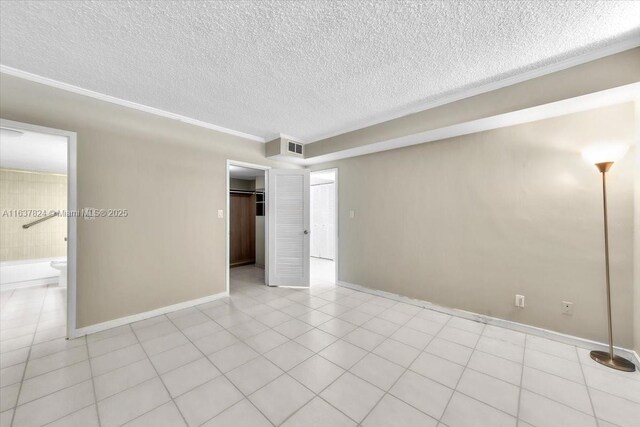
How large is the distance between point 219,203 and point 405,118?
286cm

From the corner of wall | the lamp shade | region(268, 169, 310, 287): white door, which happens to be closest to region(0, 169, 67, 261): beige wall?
region(268, 169, 310, 287): white door

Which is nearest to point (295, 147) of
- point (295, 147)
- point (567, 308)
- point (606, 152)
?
point (295, 147)

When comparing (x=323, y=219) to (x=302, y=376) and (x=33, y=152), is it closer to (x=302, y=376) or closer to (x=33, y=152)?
(x=302, y=376)

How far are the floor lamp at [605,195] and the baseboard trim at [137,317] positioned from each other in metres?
4.21

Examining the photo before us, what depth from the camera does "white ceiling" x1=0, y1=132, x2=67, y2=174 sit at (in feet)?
9.29

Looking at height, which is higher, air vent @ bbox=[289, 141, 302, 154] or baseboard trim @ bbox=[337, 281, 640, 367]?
air vent @ bbox=[289, 141, 302, 154]

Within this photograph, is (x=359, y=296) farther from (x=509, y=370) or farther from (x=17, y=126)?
(x=17, y=126)

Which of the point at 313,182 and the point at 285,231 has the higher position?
the point at 313,182

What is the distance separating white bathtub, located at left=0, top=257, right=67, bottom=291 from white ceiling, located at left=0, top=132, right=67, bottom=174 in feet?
5.70

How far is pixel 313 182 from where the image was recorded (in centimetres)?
705

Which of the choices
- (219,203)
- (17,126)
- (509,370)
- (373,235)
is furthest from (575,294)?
(17,126)

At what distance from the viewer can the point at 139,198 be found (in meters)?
2.84

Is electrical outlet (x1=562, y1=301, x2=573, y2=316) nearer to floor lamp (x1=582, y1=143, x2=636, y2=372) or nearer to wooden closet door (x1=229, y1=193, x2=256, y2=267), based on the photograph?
floor lamp (x1=582, y1=143, x2=636, y2=372)

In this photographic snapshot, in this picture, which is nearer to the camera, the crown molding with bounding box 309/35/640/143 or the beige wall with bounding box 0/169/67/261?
the crown molding with bounding box 309/35/640/143
